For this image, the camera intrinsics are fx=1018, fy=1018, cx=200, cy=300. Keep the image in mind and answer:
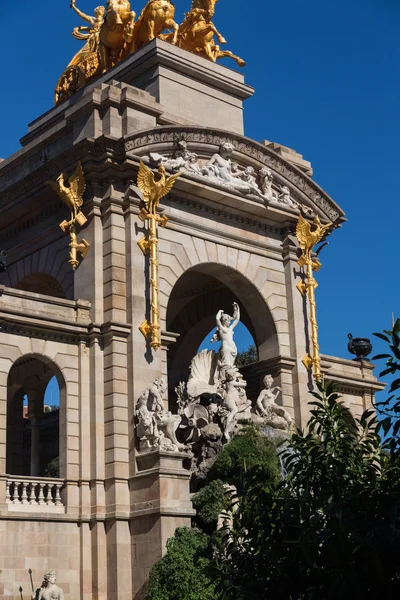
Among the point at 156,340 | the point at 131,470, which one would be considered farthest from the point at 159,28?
the point at 131,470

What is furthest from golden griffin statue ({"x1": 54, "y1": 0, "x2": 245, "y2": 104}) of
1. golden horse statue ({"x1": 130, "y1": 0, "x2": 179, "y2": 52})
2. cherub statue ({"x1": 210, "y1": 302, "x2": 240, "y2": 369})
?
→ cherub statue ({"x1": 210, "y1": 302, "x2": 240, "y2": 369})

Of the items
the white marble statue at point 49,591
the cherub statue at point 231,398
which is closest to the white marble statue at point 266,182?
the cherub statue at point 231,398

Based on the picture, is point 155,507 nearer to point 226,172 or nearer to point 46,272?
point 46,272

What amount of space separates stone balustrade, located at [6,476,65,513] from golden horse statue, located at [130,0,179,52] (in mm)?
17732

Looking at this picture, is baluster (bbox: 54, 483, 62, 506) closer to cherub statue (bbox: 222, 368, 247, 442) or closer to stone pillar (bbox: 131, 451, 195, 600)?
stone pillar (bbox: 131, 451, 195, 600)

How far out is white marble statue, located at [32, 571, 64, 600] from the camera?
25297mm

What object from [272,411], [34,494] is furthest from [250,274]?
[34,494]

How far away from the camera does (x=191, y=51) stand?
39.6 m

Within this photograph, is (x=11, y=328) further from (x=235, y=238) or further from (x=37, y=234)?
(x=235, y=238)

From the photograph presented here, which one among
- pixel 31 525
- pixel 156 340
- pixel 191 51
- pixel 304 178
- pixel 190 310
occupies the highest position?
pixel 191 51

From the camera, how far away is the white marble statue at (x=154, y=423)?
29.4m

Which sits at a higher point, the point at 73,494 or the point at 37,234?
the point at 37,234

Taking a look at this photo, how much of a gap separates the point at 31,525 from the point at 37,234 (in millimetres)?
11079

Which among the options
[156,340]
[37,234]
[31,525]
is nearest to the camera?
[31,525]
